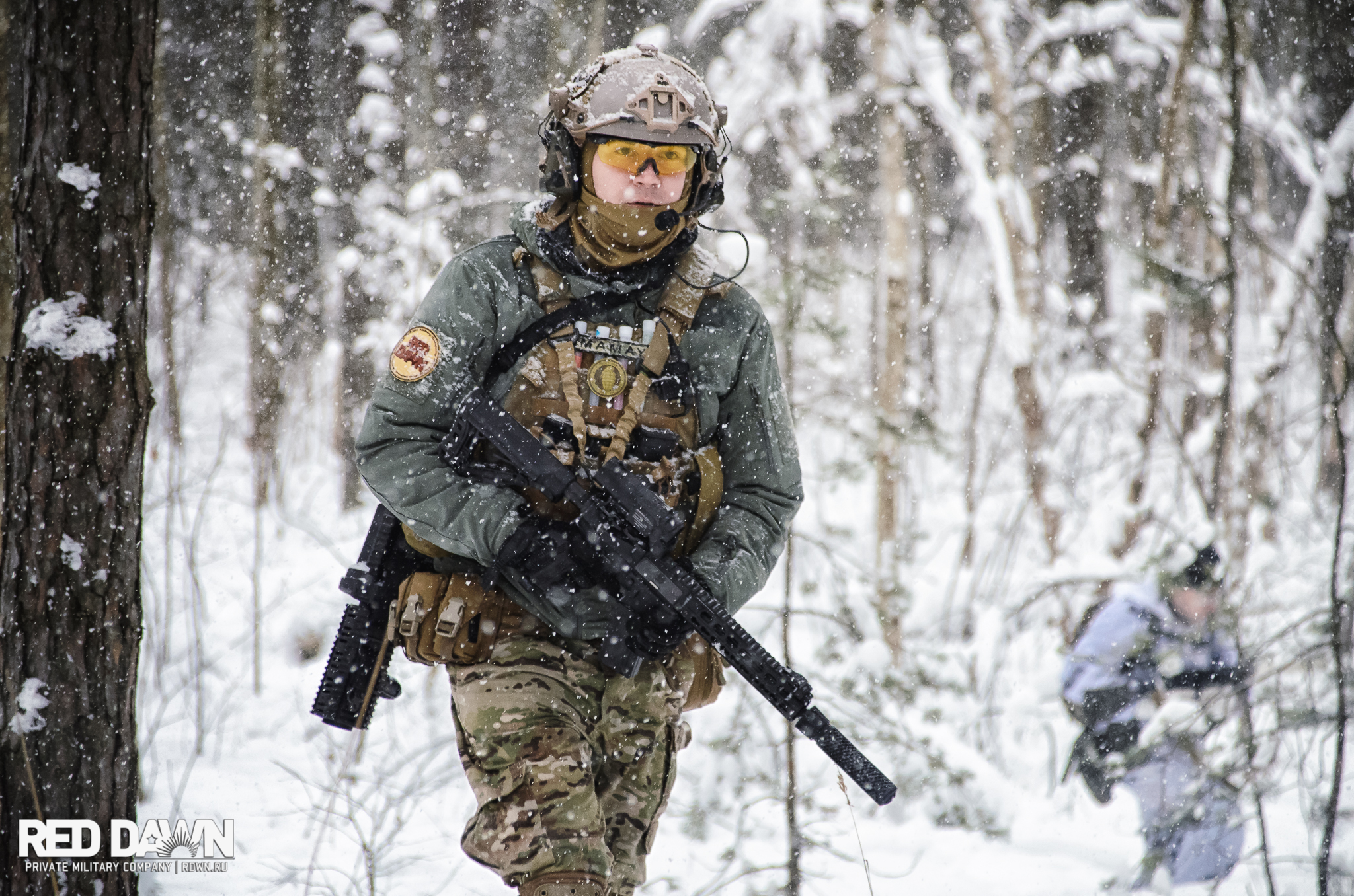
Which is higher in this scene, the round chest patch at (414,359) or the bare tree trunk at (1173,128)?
the bare tree trunk at (1173,128)

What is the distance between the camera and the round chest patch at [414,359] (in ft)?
6.64

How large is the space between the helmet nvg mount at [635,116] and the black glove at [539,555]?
0.82 m

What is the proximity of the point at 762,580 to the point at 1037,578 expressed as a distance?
10.8 ft

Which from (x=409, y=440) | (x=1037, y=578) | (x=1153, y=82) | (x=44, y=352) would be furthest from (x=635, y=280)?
(x=1153, y=82)

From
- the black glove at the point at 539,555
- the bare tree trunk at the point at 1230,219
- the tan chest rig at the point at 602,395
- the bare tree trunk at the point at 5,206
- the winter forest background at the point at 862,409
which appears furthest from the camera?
the bare tree trunk at the point at 5,206

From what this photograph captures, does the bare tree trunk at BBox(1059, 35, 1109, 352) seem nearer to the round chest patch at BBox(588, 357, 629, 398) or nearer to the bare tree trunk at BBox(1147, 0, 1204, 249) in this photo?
the bare tree trunk at BBox(1147, 0, 1204, 249)

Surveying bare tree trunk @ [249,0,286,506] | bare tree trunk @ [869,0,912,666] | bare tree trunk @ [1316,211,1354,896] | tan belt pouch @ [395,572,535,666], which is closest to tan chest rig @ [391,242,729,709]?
tan belt pouch @ [395,572,535,666]

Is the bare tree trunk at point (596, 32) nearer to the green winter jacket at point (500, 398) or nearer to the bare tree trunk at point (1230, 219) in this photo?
the bare tree trunk at point (1230, 219)

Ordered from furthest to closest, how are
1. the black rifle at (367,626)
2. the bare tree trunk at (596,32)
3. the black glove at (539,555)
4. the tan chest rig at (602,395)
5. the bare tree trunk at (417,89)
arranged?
the bare tree trunk at (417,89)
the bare tree trunk at (596,32)
the black rifle at (367,626)
the tan chest rig at (602,395)
the black glove at (539,555)

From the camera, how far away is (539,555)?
1.94 meters

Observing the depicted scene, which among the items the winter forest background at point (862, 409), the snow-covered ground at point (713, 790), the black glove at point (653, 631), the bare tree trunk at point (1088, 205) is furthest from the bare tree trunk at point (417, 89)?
the black glove at point (653, 631)

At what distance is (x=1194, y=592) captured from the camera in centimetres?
427

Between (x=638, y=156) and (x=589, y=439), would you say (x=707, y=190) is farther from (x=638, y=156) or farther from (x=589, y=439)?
(x=589, y=439)

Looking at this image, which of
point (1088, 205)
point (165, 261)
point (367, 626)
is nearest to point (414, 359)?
point (367, 626)
